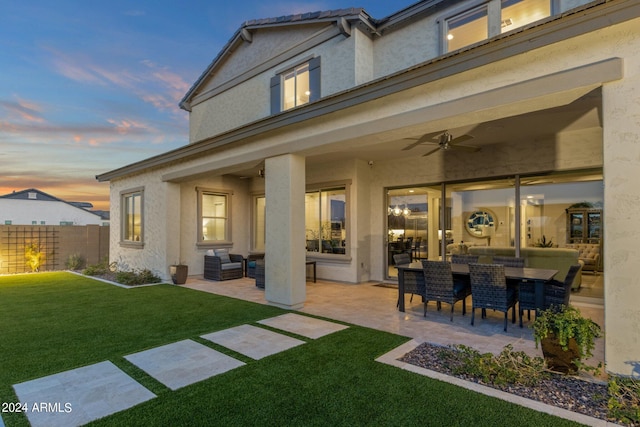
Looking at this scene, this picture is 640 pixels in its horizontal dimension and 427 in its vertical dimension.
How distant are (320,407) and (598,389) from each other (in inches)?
103

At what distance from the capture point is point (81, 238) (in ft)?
43.2

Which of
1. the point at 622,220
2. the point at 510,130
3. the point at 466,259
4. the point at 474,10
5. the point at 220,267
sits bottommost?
the point at 220,267

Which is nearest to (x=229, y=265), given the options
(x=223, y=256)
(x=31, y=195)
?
(x=223, y=256)

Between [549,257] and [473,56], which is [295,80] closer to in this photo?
[473,56]

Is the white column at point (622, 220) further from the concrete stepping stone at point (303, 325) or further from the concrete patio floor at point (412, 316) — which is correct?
the concrete stepping stone at point (303, 325)

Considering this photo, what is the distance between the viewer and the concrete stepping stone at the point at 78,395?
270cm

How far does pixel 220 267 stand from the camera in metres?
9.96

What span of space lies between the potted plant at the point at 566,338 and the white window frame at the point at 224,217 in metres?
9.82

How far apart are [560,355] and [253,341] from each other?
356 centimetres

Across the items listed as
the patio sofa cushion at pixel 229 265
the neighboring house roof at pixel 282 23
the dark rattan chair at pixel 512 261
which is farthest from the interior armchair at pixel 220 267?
the dark rattan chair at pixel 512 261

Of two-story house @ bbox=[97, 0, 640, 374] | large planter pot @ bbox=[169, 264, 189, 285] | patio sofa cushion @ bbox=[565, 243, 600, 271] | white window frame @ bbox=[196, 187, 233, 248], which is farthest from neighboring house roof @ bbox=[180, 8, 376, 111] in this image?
large planter pot @ bbox=[169, 264, 189, 285]

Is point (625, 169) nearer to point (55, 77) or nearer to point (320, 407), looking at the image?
point (320, 407)

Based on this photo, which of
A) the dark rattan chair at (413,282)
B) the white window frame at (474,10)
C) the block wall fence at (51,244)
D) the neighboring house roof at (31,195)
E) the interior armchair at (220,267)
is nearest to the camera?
the dark rattan chair at (413,282)

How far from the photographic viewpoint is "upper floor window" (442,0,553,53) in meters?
6.85
